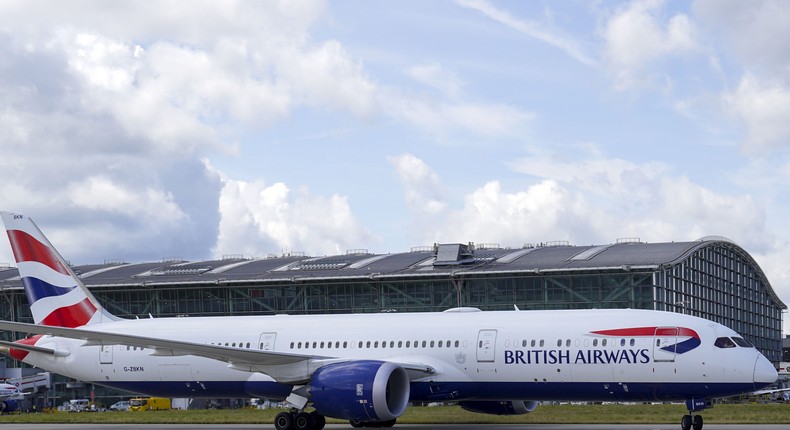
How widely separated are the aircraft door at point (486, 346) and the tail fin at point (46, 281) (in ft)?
49.5

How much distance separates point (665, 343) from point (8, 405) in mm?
44278

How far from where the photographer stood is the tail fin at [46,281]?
37.9 m

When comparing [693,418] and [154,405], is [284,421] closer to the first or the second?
[693,418]

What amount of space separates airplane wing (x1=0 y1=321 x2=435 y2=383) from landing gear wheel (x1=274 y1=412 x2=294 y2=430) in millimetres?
1044

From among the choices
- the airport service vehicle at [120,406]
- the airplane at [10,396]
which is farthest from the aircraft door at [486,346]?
the airport service vehicle at [120,406]

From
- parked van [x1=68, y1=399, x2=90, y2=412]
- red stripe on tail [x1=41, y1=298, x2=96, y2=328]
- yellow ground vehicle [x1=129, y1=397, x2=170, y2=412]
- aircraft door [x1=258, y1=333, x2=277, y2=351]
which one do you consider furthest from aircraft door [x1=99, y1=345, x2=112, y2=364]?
parked van [x1=68, y1=399, x2=90, y2=412]

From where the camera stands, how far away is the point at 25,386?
237 feet

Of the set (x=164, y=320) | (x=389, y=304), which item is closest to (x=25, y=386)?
(x=389, y=304)

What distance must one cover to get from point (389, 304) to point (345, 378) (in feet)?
131

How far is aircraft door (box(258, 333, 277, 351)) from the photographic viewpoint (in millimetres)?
35031

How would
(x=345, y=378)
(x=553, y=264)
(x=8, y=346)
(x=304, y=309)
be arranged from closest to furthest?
(x=345, y=378)
(x=8, y=346)
(x=553, y=264)
(x=304, y=309)

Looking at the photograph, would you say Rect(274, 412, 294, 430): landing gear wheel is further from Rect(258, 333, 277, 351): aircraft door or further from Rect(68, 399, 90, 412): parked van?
Rect(68, 399, 90, 412): parked van

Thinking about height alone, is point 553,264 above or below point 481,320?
above

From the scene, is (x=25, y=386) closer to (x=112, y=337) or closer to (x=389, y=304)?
(x=389, y=304)
